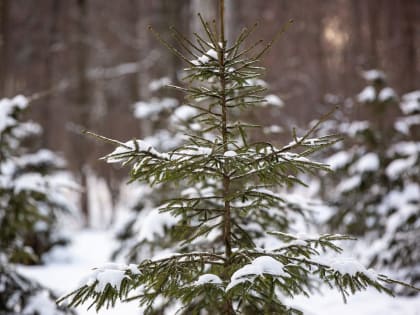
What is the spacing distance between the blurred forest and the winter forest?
0.31 ft

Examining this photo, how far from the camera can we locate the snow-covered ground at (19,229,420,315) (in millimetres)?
5277

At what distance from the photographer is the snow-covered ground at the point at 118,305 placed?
208 inches

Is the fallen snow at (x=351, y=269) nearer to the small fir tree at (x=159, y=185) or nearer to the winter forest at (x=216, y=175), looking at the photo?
the winter forest at (x=216, y=175)

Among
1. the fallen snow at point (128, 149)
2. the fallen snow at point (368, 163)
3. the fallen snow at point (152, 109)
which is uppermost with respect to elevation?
the fallen snow at point (152, 109)

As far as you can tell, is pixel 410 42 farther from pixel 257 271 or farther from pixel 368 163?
pixel 257 271

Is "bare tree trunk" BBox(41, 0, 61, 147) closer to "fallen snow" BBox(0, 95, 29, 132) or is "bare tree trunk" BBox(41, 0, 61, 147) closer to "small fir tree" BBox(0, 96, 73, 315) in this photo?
"small fir tree" BBox(0, 96, 73, 315)

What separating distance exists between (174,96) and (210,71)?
704 cm

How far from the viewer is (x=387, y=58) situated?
15.3 m

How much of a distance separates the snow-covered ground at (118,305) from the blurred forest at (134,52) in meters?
→ 2.87

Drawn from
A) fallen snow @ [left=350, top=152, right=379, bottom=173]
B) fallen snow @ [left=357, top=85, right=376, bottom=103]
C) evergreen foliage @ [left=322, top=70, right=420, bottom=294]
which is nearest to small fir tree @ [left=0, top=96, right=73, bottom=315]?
evergreen foliage @ [left=322, top=70, right=420, bottom=294]

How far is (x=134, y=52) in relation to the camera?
1748 cm

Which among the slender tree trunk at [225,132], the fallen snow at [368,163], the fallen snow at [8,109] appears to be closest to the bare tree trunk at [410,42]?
the fallen snow at [368,163]

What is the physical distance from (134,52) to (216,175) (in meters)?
15.9

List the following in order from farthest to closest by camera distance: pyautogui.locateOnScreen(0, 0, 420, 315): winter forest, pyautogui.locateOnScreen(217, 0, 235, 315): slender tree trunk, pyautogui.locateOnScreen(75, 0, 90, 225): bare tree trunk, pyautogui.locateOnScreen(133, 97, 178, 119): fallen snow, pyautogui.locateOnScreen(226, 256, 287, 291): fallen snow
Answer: pyautogui.locateOnScreen(75, 0, 90, 225): bare tree trunk < pyautogui.locateOnScreen(133, 97, 178, 119): fallen snow < pyautogui.locateOnScreen(217, 0, 235, 315): slender tree trunk < pyautogui.locateOnScreen(0, 0, 420, 315): winter forest < pyautogui.locateOnScreen(226, 256, 287, 291): fallen snow
